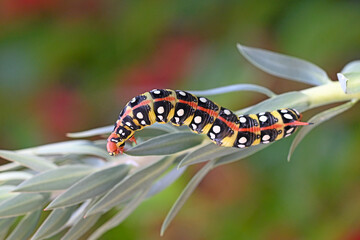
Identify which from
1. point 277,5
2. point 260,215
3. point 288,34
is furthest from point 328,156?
point 277,5

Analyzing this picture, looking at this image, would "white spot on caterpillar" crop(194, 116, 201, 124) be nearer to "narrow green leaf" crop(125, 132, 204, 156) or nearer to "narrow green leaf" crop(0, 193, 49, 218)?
"narrow green leaf" crop(125, 132, 204, 156)

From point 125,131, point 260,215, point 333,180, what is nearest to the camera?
point 125,131

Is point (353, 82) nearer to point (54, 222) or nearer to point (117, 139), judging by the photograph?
point (117, 139)

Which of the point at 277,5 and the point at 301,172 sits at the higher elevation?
the point at 277,5

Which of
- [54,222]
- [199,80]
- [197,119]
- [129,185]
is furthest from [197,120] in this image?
[199,80]

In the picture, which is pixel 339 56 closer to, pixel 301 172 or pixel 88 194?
pixel 301 172

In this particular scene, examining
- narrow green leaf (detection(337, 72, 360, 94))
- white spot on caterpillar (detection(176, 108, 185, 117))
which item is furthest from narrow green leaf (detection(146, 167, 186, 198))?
narrow green leaf (detection(337, 72, 360, 94))
